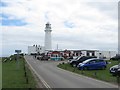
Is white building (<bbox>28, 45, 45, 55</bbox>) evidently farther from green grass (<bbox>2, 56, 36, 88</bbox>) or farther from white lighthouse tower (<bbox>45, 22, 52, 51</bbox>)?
green grass (<bbox>2, 56, 36, 88</bbox>)

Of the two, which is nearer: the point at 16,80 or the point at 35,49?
the point at 16,80

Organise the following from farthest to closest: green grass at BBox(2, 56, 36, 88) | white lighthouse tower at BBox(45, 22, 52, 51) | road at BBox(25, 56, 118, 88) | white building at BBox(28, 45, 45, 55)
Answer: white building at BBox(28, 45, 45, 55)
white lighthouse tower at BBox(45, 22, 52, 51)
road at BBox(25, 56, 118, 88)
green grass at BBox(2, 56, 36, 88)

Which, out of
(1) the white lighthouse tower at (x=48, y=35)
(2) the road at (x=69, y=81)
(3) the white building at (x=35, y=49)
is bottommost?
(2) the road at (x=69, y=81)

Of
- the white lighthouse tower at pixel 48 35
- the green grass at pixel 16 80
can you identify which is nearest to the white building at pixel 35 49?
the white lighthouse tower at pixel 48 35

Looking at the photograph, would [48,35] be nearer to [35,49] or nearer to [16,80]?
[35,49]

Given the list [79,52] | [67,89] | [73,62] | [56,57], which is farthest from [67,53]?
[67,89]

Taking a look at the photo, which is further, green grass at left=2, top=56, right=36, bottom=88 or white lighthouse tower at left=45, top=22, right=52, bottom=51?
white lighthouse tower at left=45, top=22, right=52, bottom=51

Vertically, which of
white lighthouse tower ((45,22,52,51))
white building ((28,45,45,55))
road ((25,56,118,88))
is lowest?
road ((25,56,118,88))

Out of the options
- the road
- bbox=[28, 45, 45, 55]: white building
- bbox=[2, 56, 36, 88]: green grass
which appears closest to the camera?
bbox=[2, 56, 36, 88]: green grass

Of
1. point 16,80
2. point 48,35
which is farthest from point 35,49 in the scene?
point 16,80

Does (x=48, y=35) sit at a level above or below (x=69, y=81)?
above

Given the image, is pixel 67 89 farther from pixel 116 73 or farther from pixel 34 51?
pixel 34 51

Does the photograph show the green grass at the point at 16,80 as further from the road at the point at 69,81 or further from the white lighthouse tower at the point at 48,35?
the white lighthouse tower at the point at 48,35

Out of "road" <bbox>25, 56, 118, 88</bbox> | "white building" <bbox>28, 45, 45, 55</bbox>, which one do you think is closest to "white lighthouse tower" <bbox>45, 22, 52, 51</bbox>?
"white building" <bbox>28, 45, 45, 55</bbox>
